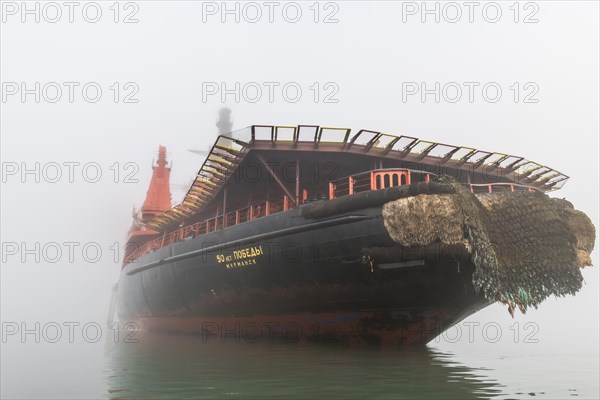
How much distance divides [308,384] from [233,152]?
9541 millimetres

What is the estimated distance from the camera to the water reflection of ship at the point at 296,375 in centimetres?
687

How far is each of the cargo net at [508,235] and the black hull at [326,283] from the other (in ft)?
2.51

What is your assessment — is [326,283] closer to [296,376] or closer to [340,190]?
[340,190]

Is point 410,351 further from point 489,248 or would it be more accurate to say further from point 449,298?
point 489,248

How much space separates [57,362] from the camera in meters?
12.3

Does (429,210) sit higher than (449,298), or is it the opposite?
(429,210)

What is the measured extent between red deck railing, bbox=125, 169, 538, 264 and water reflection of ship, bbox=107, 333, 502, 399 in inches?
192

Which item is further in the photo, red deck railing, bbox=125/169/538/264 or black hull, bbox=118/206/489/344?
red deck railing, bbox=125/169/538/264

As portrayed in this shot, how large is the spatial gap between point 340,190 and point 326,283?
3622 mm

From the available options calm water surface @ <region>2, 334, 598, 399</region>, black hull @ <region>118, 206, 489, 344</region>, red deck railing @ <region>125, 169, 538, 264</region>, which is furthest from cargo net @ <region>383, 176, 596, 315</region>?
calm water surface @ <region>2, 334, 598, 399</region>

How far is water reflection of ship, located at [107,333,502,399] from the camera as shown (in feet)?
22.5

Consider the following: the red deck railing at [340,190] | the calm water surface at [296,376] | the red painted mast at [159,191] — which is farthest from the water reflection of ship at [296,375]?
the red painted mast at [159,191]

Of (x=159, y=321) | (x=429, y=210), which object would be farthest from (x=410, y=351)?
(x=159, y=321)

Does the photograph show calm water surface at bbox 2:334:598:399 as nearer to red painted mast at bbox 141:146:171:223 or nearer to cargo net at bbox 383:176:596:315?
cargo net at bbox 383:176:596:315
